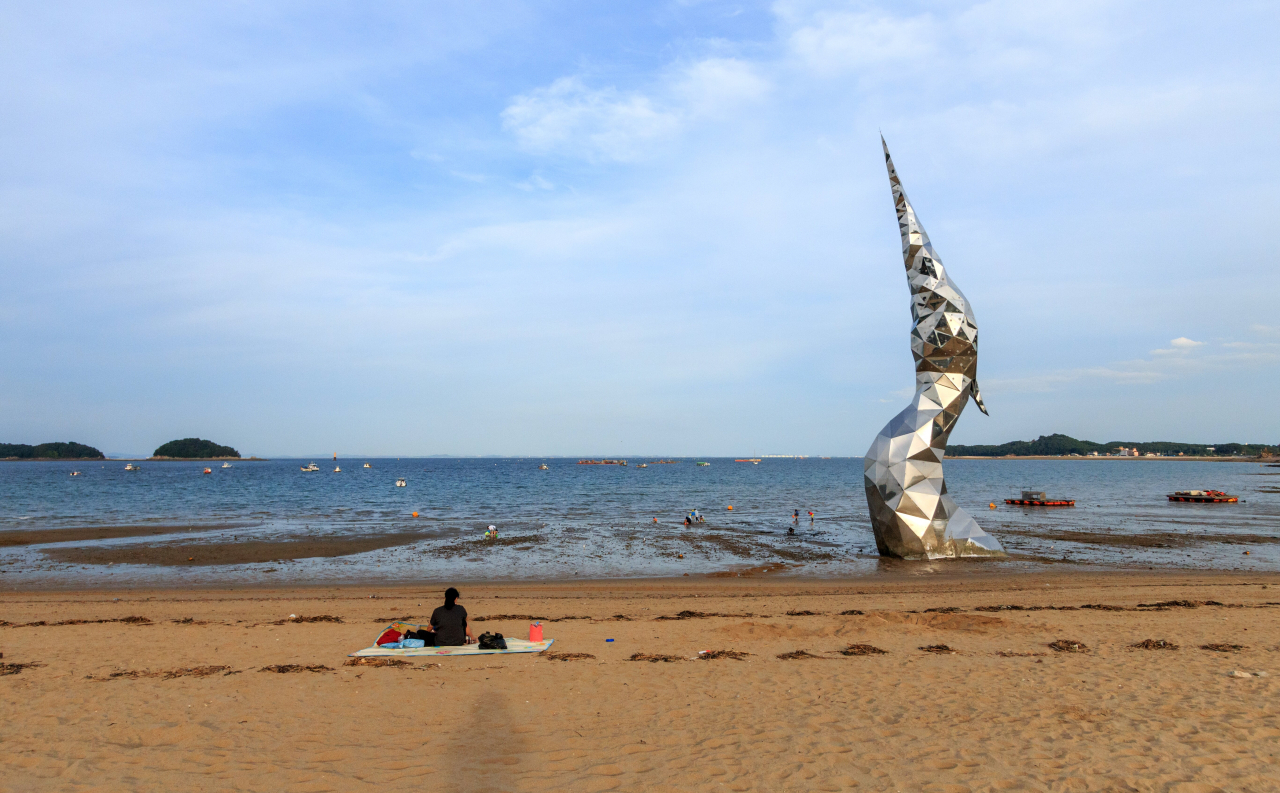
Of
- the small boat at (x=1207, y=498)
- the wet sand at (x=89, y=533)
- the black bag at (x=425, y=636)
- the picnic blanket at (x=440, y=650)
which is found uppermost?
the black bag at (x=425, y=636)

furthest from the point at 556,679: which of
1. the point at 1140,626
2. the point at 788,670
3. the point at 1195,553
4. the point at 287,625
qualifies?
the point at 1195,553

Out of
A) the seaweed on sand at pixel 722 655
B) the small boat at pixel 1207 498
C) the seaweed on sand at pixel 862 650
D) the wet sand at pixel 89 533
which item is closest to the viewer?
the seaweed on sand at pixel 722 655

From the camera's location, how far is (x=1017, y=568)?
65.3 feet

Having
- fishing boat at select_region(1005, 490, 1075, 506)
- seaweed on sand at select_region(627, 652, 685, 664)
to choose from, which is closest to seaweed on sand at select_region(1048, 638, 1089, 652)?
seaweed on sand at select_region(627, 652, 685, 664)

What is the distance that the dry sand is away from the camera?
5.88 metres

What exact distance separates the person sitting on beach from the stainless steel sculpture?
13.4m

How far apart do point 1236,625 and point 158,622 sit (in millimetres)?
18615

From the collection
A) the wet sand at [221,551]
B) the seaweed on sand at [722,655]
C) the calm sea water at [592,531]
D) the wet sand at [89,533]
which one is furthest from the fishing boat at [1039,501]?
the wet sand at [89,533]

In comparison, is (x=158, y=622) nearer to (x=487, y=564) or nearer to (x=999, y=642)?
(x=487, y=564)

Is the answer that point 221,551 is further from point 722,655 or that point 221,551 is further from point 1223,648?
point 1223,648

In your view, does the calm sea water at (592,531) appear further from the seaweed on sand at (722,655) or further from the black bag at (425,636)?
the seaweed on sand at (722,655)

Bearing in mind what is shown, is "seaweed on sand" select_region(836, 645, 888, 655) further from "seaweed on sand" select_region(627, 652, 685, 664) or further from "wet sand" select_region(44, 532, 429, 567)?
"wet sand" select_region(44, 532, 429, 567)

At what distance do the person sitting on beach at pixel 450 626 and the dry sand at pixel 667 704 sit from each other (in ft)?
2.15

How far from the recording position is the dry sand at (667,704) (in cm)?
588
